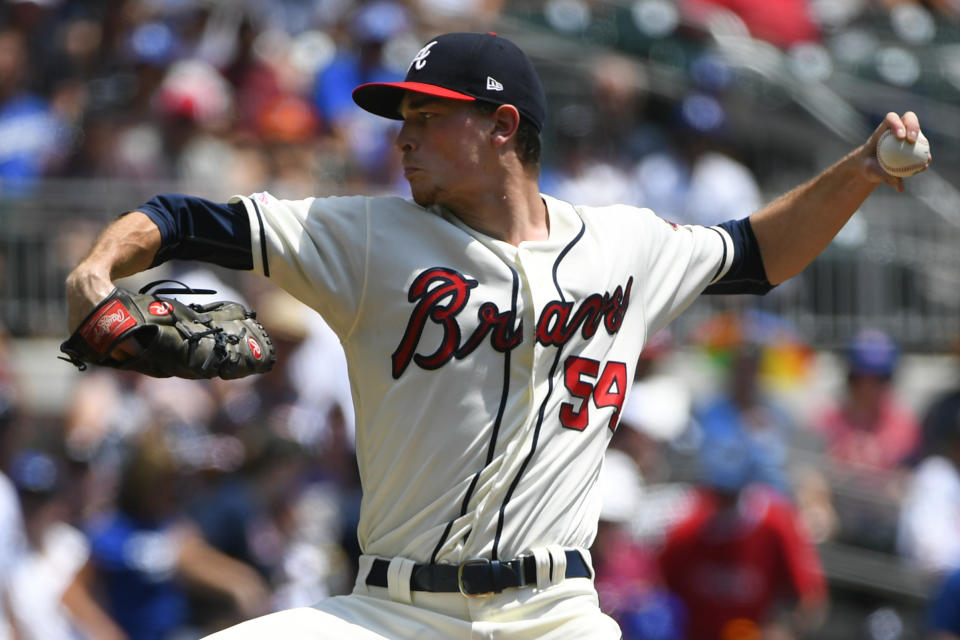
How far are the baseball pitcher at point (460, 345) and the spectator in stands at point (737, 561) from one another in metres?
3.57

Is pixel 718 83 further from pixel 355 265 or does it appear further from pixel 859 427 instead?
pixel 355 265

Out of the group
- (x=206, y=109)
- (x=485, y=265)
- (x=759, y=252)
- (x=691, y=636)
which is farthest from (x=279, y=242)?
(x=206, y=109)

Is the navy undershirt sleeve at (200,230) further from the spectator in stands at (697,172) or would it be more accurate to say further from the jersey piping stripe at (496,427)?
the spectator in stands at (697,172)

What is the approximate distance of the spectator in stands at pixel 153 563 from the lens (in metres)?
6.78

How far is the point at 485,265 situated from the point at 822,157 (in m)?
7.38

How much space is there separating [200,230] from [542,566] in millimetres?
1205

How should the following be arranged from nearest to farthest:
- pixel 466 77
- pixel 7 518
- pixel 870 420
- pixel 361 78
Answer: pixel 466 77 → pixel 7 518 → pixel 870 420 → pixel 361 78

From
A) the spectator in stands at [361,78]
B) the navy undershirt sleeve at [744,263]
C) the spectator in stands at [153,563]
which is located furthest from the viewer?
the spectator in stands at [361,78]

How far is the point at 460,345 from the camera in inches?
152

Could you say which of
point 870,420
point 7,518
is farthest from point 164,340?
point 870,420

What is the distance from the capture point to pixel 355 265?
3.89m

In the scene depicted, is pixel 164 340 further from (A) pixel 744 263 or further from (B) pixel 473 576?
(A) pixel 744 263

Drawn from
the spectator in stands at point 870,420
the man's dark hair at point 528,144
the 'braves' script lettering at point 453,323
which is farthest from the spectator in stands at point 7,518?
the spectator in stands at point 870,420

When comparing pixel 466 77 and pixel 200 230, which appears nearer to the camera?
pixel 200 230
